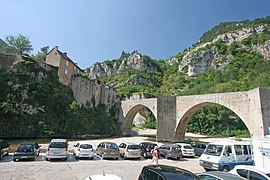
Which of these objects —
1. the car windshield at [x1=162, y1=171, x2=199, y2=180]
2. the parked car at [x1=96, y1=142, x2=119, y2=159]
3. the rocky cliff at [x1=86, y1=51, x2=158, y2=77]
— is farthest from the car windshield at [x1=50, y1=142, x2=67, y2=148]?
the rocky cliff at [x1=86, y1=51, x2=158, y2=77]

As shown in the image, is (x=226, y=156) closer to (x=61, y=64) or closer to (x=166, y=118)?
(x=166, y=118)

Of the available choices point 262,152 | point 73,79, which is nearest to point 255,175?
point 262,152

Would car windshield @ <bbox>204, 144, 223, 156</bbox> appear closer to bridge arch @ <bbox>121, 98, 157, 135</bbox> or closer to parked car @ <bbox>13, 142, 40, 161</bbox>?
parked car @ <bbox>13, 142, 40, 161</bbox>

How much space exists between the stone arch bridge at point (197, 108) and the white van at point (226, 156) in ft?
28.6

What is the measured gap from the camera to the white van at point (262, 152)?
8.70 m

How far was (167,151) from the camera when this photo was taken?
49.1 ft

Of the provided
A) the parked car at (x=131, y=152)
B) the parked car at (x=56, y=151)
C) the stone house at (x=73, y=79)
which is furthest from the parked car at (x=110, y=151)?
the stone house at (x=73, y=79)

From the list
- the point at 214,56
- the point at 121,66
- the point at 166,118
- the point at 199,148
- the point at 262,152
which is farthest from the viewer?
the point at 121,66

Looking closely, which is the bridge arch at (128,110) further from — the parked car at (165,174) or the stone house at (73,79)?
the parked car at (165,174)

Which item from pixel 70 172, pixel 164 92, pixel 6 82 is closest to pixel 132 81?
pixel 164 92

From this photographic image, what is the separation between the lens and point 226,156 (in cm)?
1071

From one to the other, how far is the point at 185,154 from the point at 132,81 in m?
75.5

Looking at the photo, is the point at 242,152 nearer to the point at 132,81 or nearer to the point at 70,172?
the point at 70,172

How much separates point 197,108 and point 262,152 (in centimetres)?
1919
